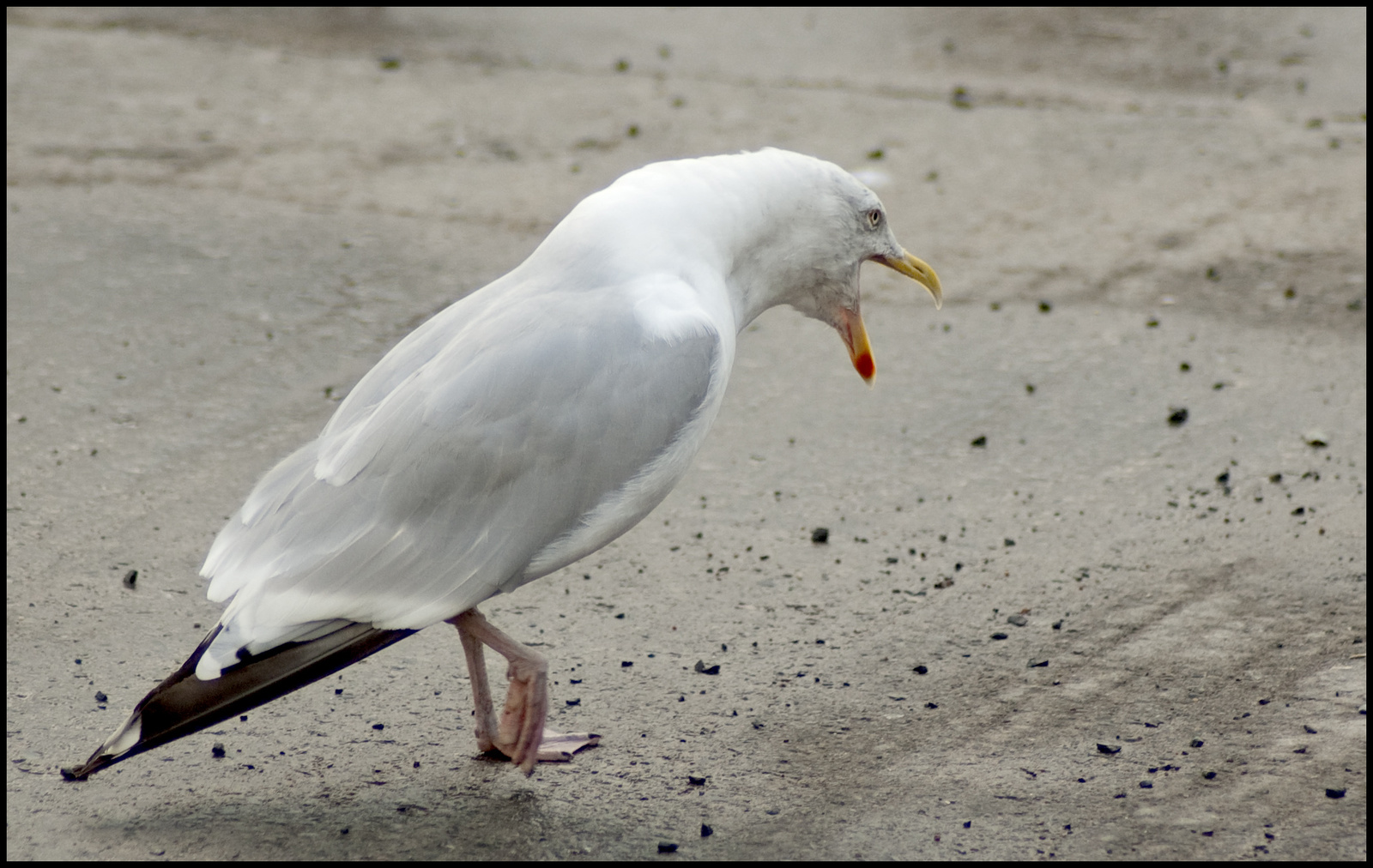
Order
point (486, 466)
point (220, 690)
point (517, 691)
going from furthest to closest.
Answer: point (517, 691)
point (486, 466)
point (220, 690)

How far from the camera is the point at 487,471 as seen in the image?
2570 mm

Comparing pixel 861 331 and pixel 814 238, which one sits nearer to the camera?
pixel 814 238

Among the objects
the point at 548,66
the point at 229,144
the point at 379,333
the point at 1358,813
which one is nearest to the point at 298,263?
the point at 379,333

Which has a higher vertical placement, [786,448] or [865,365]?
[865,365]

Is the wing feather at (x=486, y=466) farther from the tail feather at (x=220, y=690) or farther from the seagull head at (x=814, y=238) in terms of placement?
the seagull head at (x=814, y=238)

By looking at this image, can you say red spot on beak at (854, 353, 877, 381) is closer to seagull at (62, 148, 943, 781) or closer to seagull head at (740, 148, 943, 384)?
seagull head at (740, 148, 943, 384)

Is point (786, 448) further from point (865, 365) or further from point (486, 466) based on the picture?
point (486, 466)

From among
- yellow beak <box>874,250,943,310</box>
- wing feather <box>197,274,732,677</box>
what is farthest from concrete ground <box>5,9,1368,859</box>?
yellow beak <box>874,250,943,310</box>

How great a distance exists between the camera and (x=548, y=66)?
24.7 feet

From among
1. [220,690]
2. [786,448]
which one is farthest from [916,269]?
[220,690]

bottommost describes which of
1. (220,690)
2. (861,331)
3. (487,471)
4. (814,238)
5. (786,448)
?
(786,448)

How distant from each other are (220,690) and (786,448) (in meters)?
2.22

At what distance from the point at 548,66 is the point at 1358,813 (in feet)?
19.6

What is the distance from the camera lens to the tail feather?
94.3 inches
